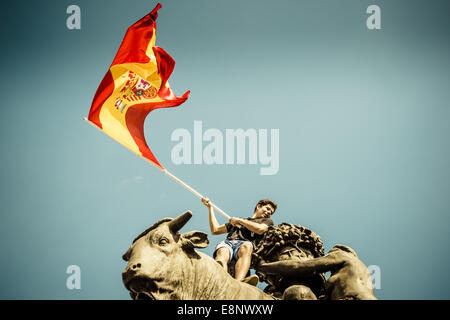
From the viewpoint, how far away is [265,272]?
40.8 ft

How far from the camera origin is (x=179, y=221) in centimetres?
1068

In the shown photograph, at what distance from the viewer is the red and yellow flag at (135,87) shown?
15.1m

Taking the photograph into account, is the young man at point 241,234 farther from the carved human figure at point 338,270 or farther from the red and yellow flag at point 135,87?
the red and yellow flag at point 135,87

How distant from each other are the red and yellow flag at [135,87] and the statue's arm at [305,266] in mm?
4517

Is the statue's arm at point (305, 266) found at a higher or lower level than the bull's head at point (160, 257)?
lower

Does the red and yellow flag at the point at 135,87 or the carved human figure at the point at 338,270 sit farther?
the red and yellow flag at the point at 135,87

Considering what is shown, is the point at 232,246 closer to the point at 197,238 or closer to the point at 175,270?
the point at 197,238

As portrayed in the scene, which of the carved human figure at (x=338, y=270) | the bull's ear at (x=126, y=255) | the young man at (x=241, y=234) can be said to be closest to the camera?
the bull's ear at (x=126, y=255)

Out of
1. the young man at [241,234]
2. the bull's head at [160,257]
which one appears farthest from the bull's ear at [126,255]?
the young man at [241,234]

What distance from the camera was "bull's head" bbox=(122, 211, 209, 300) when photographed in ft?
33.0

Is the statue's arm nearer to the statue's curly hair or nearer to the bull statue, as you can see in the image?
the statue's curly hair
